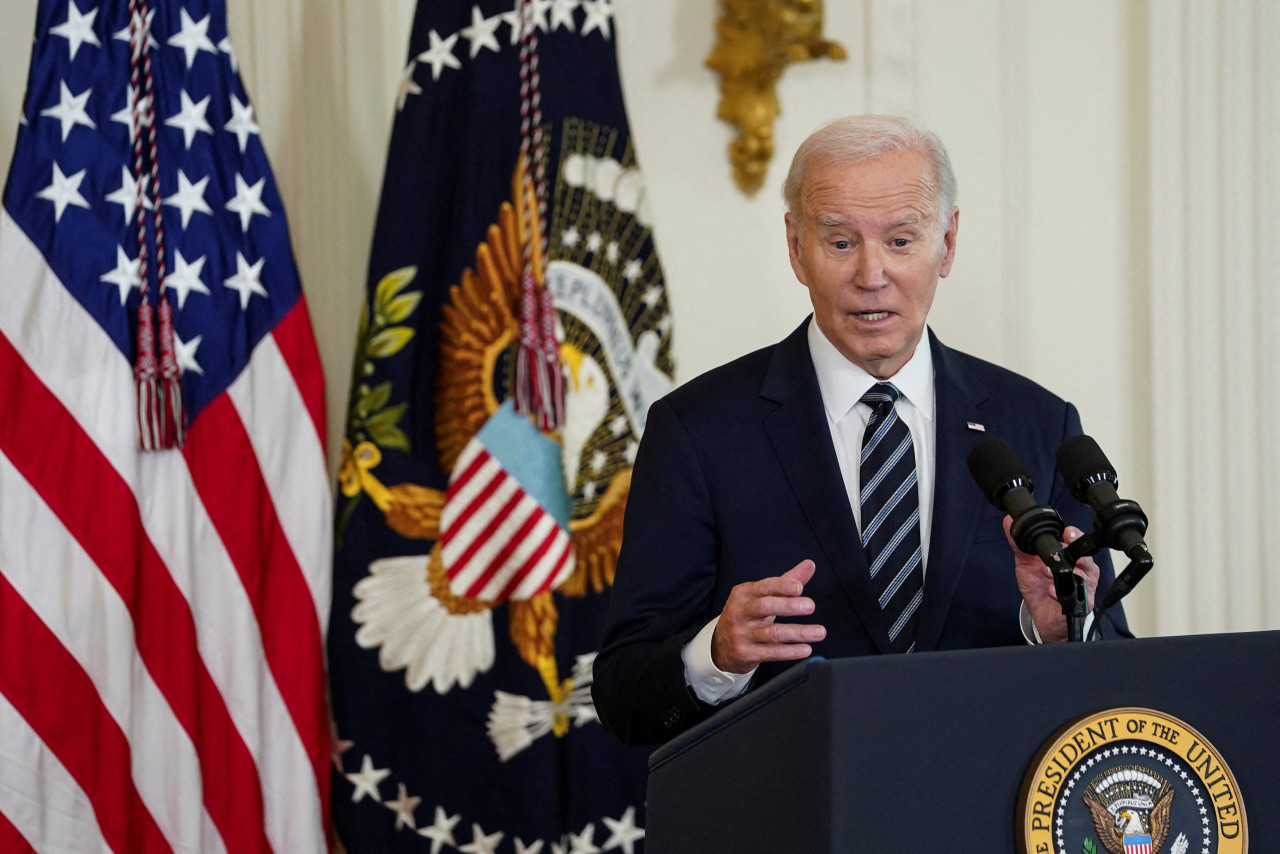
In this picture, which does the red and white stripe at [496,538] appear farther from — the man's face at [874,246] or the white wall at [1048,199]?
the man's face at [874,246]

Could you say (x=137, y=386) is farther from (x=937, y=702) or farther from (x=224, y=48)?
(x=937, y=702)

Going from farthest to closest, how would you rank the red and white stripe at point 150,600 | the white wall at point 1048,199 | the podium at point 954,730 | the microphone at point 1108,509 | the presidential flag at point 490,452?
the white wall at point 1048,199
the presidential flag at point 490,452
the red and white stripe at point 150,600
the microphone at point 1108,509
the podium at point 954,730

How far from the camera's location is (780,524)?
2.00 meters

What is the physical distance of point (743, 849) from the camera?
1.32 meters

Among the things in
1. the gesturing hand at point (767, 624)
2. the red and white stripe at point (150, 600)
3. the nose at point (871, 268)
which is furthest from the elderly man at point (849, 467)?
the red and white stripe at point (150, 600)

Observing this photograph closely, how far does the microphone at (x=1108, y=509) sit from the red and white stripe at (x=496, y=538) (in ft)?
6.03

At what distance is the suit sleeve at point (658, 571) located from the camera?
1958 millimetres

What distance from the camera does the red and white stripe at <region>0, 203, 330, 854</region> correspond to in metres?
3.02

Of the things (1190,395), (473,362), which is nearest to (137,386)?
(473,362)

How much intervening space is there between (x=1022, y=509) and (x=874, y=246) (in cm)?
65

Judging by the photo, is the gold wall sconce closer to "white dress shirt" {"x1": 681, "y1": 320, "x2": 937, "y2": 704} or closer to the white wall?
the white wall

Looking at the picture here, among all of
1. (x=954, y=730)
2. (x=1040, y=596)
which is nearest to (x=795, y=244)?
(x=1040, y=596)

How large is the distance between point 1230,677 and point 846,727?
407mm

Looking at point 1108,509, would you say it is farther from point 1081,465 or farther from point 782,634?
point 782,634
